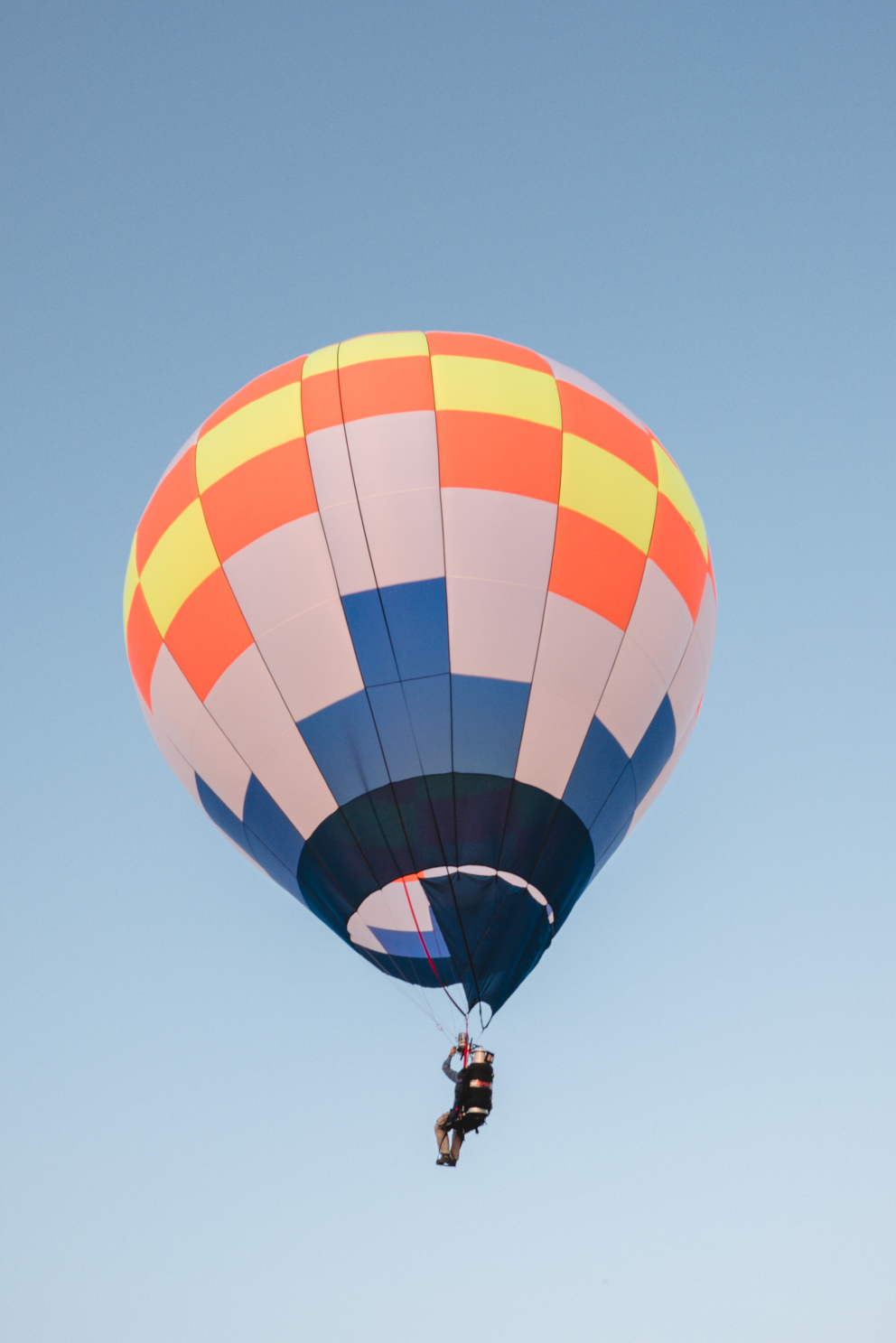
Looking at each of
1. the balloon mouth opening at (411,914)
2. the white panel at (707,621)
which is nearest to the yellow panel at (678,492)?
the white panel at (707,621)

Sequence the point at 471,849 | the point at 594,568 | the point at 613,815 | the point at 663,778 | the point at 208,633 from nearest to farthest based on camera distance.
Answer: the point at 471,849
the point at 594,568
the point at 208,633
the point at 613,815
the point at 663,778

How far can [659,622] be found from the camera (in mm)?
8711

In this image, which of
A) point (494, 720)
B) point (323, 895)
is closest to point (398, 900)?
point (323, 895)

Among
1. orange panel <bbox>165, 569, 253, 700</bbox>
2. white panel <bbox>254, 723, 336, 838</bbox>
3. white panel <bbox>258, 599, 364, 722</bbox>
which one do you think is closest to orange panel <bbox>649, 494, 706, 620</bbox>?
white panel <bbox>258, 599, 364, 722</bbox>

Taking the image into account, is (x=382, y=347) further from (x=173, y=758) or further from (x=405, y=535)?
(x=173, y=758)

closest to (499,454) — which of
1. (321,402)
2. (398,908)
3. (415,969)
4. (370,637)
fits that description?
(321,402)

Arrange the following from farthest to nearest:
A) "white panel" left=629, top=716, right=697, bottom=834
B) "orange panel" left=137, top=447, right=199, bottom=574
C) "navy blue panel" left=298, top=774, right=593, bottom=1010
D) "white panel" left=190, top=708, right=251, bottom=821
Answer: "white panel" left=629, top=716, right=697, bottom=834
"orange panel" left=137, top=447, right=199, bottom=574
"white panel" left=190, top=708, right=251, bottom=821
"navy blue panel" left=298, top=774, right=593, bottom=1010

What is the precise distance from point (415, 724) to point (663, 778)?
254 centimetres

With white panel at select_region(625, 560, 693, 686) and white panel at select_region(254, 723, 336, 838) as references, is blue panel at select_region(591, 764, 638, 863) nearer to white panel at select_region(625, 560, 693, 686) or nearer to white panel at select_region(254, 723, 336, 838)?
white panel at select_region(625, 560, 693, 686)

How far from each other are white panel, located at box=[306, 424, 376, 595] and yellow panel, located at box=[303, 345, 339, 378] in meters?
0.75

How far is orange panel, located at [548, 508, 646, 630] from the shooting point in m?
8.30

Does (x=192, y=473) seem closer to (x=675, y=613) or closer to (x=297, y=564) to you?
(x=297, y=564)

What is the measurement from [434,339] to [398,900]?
13.9 ft

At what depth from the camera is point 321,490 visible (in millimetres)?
8320
